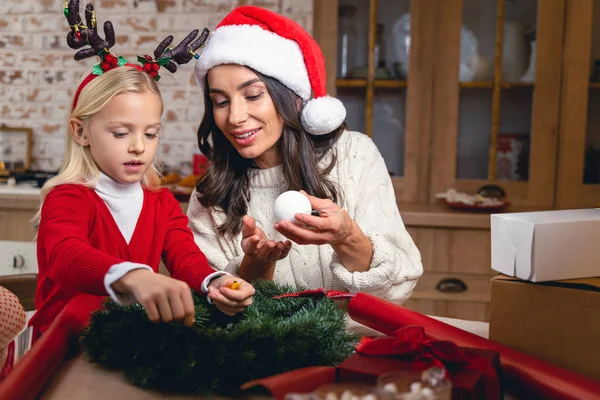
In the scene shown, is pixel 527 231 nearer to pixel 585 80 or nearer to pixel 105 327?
pixel 105 327

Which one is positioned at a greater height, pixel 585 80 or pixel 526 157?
pixel 585 80

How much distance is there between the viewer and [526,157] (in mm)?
2852

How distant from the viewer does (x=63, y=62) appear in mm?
3023

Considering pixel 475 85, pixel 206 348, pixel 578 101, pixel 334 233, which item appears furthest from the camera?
pixel 475 85

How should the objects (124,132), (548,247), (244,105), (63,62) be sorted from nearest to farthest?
(548,247) < (124,132) < (244,105) < (63,62)

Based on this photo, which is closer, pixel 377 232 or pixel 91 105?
pixel 91 105

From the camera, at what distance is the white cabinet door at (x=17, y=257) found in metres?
2.72

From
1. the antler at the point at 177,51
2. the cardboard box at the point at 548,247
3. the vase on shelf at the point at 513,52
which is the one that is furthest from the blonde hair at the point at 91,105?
the vase on shelf at the point at 513,52

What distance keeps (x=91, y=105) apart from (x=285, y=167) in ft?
1.94

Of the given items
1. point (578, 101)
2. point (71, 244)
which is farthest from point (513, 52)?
point (71, 244)

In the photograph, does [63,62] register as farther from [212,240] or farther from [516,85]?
[516,85]

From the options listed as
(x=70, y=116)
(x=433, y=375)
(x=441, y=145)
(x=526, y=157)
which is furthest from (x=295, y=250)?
(x=526, y=157)

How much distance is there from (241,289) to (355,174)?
2.71 ft

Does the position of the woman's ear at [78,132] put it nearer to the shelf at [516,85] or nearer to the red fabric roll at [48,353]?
the red fabric roll at [48,353]
